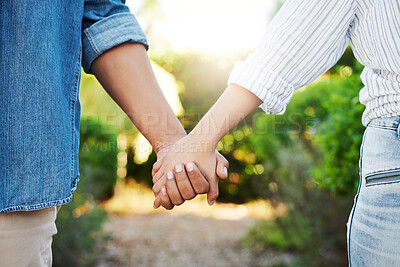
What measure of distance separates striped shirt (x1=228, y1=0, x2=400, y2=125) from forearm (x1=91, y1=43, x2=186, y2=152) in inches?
15.5

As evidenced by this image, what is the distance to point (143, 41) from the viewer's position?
163cm

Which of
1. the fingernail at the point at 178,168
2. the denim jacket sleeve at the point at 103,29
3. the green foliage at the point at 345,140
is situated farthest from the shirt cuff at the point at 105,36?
the green foliage at the point at 345,140

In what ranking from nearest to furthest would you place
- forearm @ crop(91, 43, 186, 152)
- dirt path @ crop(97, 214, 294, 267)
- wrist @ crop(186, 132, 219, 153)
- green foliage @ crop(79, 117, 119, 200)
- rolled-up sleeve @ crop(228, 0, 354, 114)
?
rolled-up sleeve @ crop(228, 0, 354, 114) < wrist @ crop(186, 132, 219, 153) < forearm @ crop(91, 43, 186, 152) < dirt path @ crop(97, 214, 294, 267) < green foliage @ crop(79, 117, 119, 200)

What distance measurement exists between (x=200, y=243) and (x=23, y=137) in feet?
13.9

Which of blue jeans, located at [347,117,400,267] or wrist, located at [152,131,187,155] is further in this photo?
wrist, located at [152,131,187,155]

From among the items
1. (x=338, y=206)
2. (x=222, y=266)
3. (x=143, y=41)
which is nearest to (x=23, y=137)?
(x=143, y=41)

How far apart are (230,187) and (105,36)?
20.1ft

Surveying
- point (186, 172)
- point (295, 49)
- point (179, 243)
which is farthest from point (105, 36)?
point (179, 243)

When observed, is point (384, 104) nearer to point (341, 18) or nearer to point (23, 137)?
point (341, 18)

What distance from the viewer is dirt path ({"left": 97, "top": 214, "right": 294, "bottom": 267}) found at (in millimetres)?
4551

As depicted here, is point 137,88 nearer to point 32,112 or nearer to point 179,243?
point 32,112

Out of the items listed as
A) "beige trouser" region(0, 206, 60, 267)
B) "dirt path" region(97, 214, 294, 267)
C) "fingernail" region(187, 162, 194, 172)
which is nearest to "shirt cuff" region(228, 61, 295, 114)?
"fingernail" region(187, 162, 194, 172)

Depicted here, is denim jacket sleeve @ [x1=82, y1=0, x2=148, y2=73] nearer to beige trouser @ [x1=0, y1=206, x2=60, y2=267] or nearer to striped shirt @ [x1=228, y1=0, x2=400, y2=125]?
striped shirt @ [x1=228, y1=0, x2=400, y2=125]

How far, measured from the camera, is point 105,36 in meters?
1.55
